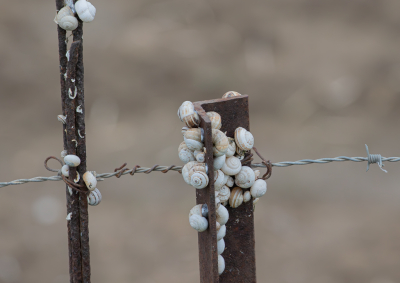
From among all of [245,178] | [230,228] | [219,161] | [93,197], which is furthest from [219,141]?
[93,197]

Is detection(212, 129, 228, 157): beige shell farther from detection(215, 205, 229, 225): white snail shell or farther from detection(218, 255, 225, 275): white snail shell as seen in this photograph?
detection(218, 255, 225, 275): white snail shell

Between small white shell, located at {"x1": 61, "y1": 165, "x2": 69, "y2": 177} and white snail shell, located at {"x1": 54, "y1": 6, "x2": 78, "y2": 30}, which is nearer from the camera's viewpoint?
white snail shell, located at {"x1": 54, "y1": 6, "x2": 78, "y2": 30}

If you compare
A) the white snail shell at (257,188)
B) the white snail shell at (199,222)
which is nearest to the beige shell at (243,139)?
the white snail shell at (257,188)

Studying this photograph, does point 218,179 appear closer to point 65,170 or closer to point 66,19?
point 65,170

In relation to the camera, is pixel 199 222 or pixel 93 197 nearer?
pixel 199 222

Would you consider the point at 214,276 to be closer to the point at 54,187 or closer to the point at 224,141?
the point at 224,141

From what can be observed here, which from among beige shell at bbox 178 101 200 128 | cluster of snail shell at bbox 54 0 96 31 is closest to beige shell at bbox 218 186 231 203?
beige shell at bbox 178 101 200 128
